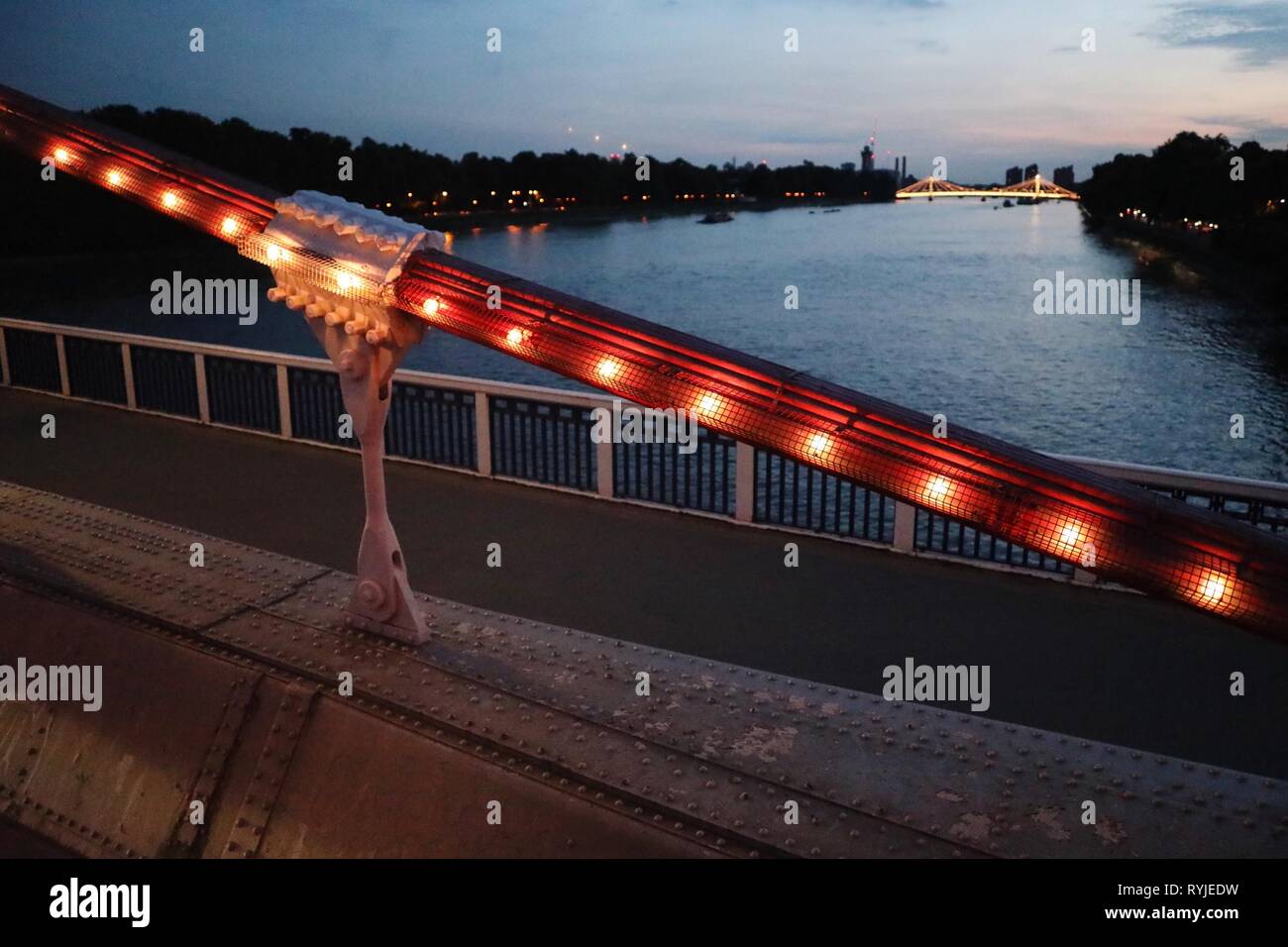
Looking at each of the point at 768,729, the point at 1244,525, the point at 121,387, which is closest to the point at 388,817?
the point at 768,729

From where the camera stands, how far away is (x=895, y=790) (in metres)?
3.77

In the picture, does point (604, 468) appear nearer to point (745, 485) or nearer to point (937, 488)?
point (745, 485)

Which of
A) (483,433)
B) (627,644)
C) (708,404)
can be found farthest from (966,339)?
(708,404)

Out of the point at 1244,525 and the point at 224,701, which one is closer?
the point at 1244,525

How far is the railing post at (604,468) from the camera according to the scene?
898 cm

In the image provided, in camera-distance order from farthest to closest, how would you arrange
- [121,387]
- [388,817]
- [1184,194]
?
[1184,194] → [121,387] → [388,817]

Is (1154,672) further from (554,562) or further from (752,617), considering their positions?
(554,562)

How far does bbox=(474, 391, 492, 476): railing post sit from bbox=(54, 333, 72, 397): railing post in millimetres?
7107

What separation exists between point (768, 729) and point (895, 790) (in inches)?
24.3

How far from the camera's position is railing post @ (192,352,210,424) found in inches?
475

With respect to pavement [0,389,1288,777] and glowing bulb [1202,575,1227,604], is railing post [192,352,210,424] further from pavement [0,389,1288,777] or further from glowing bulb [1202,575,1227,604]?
glowing bulb [1202,575,1227,604]

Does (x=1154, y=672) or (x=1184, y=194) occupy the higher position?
(x=1184, y=194)
